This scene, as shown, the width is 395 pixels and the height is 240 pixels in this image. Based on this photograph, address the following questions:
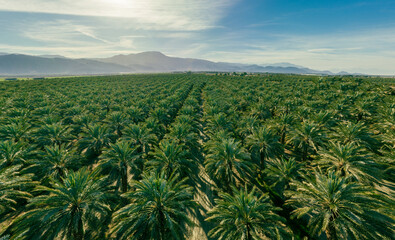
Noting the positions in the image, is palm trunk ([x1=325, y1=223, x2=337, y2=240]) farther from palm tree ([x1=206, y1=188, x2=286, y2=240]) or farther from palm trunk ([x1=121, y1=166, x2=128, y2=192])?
palm trunk ([x1=121, y1=166, x2=128, y2=192])

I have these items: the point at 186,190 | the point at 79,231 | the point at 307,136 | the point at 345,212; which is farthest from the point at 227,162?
the point at 79,231

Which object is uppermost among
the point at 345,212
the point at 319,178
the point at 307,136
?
the point at 307,136

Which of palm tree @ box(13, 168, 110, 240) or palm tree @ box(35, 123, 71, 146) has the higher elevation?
palm tree @ box(35, 123, 71, 146)

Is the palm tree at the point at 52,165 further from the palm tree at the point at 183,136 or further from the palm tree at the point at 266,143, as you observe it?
the palm tree at the point at 266,143

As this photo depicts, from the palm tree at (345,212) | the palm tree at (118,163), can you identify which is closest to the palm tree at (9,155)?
the palm tree at (118,163)

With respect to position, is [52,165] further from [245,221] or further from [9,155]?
[245,221]

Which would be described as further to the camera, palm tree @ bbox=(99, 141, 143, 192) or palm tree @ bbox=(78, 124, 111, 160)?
palm tree @ bbox=(78, 124, 111, 160)

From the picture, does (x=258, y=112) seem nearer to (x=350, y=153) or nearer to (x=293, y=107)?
(x=293, y=107)

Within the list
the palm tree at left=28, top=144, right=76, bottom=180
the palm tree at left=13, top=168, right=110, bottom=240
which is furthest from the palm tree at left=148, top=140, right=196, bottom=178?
the palm tree at left=28, top=144, right=76, bottom=180

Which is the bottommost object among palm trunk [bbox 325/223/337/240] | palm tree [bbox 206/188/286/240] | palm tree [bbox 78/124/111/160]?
palm trunk [bbox 325/223/337/240]
